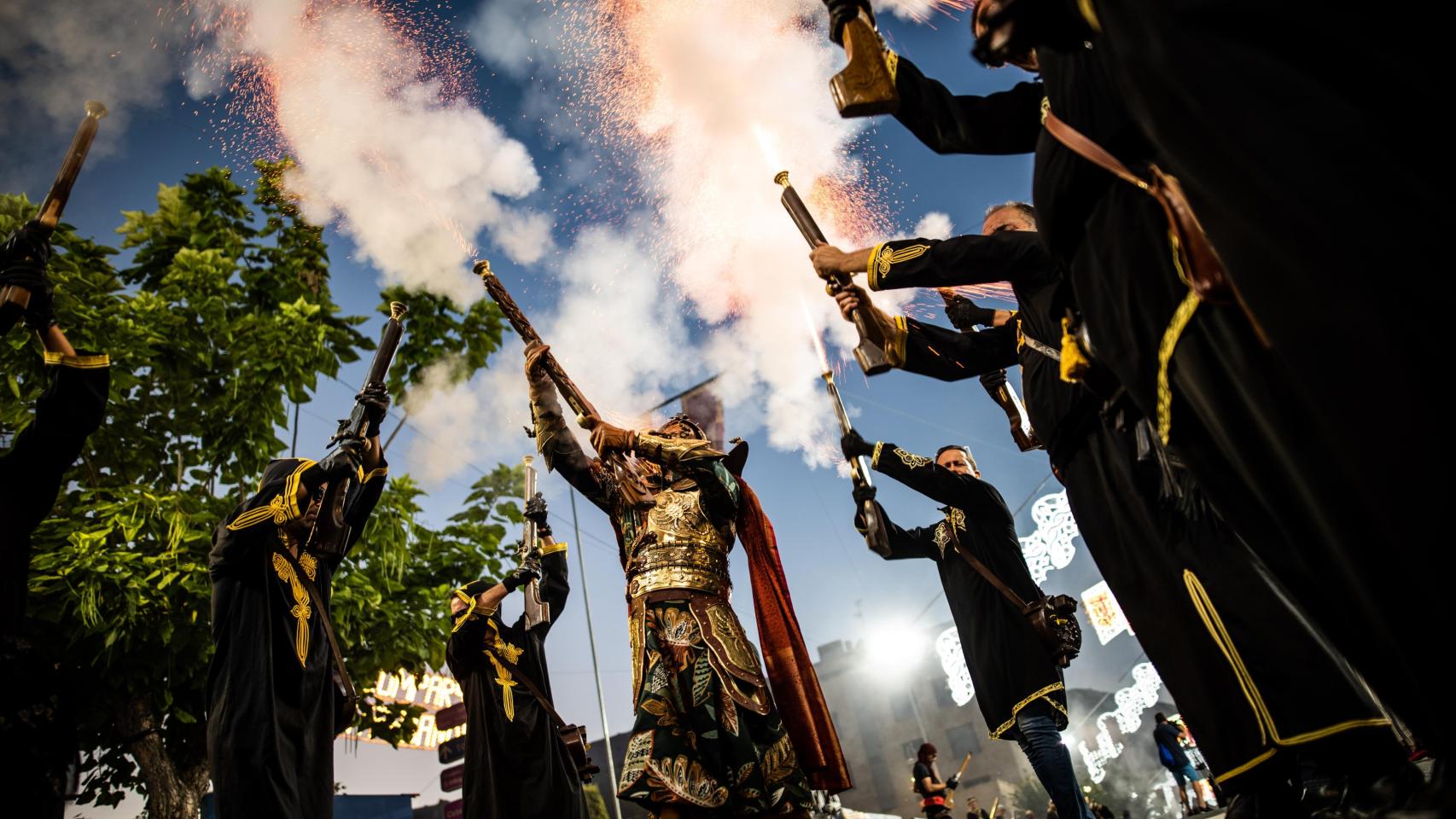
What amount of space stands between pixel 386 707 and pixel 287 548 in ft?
19.8

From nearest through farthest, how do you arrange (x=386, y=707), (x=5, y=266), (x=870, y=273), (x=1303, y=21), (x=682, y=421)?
(x=1303, y=21), (x=870, y=273), (x=5, y=266), (x=682, y=421), (x=386, y=707)

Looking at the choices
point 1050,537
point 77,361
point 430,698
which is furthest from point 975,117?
point 430,698

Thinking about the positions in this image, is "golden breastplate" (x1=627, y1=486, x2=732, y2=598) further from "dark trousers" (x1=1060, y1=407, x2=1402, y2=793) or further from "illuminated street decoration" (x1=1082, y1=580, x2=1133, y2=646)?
"illuminated street decoration" (x1=1082, y1=580, x2=1133, y2=646)

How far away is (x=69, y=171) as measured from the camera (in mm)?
3693

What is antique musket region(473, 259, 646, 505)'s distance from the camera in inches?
193

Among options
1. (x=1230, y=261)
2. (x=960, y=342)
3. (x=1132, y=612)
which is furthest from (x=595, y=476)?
(x=1230, y=261)

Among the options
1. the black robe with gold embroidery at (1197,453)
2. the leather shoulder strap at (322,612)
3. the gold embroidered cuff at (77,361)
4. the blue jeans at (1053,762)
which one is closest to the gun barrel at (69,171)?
the gold embroidered cuff at (77,361)

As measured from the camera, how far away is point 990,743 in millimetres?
39500

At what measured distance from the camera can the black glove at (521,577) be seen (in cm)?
587

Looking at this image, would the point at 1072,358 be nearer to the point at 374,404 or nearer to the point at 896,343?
the point at 896,343

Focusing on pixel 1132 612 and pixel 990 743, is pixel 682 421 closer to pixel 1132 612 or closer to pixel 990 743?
pixel 1132 612

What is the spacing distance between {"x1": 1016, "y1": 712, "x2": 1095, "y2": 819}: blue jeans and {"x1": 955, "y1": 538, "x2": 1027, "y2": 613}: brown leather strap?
586 millimetres

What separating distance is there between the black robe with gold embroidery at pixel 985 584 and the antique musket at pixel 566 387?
1.44m

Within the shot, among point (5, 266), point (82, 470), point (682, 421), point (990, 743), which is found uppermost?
point (82, 470)
